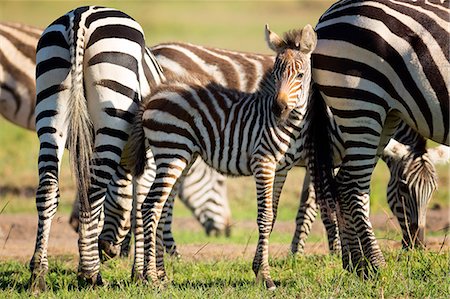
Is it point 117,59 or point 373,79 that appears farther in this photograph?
point 117,59

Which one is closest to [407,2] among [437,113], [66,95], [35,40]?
[437,113]

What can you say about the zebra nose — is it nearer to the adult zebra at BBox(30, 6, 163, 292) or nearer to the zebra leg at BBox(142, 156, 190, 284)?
the zebra leg at BBox(142, 156, 190, 284)

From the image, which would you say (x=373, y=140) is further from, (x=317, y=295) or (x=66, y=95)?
(x=66, y=95)

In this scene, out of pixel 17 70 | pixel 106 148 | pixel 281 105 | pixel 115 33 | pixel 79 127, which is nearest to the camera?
pixel 281 105

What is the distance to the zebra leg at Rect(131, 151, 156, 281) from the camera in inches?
298

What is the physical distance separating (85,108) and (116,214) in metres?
1.82

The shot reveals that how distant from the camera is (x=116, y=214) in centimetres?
893

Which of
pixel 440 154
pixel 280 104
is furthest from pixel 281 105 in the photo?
pixel 440 154

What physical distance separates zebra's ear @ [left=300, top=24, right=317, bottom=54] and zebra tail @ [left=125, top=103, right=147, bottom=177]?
156 centimetres

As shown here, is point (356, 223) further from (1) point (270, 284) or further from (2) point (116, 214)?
(2) point (116, 214)

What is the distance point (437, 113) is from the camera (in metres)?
7.02

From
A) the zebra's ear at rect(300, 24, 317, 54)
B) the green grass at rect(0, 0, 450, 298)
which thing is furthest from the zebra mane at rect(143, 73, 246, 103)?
the green grass at rect(0, 0, 450, 298)

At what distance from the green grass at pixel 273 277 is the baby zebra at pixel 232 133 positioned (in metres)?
0.31

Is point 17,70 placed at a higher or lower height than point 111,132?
higher
